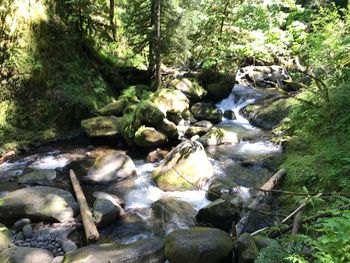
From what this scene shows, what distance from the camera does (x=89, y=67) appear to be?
14.1 m

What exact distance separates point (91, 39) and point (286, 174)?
11809 mm

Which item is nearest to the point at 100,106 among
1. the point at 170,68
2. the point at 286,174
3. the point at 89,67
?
the point at 89,67

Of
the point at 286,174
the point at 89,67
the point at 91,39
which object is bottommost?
the point at 286,174

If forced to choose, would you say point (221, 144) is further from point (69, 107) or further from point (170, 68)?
point (170, 68)

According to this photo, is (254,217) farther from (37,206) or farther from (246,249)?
(37,206)

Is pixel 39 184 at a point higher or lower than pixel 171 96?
lower

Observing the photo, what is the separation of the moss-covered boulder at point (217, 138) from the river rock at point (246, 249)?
247 inches

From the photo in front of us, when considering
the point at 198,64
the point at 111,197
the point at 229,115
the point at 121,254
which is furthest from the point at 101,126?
the point at 198,64

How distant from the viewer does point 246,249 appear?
4.41 m

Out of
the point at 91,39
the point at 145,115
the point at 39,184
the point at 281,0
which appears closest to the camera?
the point at 281,0

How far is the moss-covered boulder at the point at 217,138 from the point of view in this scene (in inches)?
431

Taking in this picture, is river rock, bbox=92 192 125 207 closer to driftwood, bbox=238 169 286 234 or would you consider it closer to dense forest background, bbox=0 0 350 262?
driftwood, bbox=238 169 286 234

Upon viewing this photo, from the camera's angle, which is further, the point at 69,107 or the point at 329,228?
the point at 69,107

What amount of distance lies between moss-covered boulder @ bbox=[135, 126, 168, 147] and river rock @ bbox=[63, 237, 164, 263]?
516 centimetres
